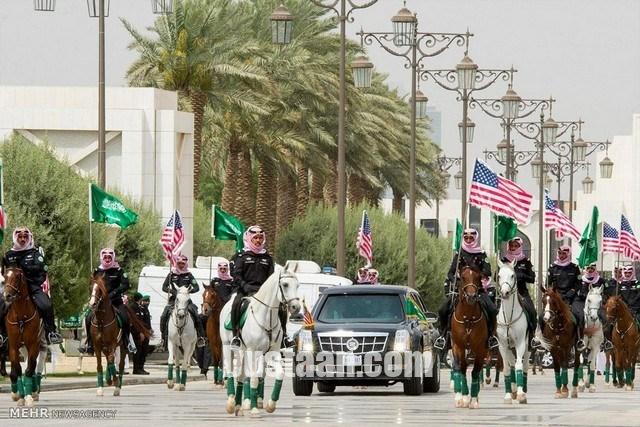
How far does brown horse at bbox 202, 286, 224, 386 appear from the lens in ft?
109

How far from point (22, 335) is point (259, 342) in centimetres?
382

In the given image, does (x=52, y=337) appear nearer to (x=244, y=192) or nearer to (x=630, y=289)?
(x=630, y=289)

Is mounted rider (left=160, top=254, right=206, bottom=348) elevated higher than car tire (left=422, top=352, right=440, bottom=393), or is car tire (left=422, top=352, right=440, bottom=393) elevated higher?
mounted rider (left=160, top=254, right=206, bottom=348)

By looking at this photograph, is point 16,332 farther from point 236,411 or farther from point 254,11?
point 254,11

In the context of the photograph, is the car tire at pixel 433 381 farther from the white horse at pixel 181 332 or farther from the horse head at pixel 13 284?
the horse head at pixel 13 284

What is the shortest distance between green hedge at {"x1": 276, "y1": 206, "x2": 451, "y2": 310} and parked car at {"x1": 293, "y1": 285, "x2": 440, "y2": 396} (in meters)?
42.2

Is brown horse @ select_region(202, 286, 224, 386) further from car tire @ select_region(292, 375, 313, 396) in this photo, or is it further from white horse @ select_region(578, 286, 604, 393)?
white horse @ select_region(578, 286, 604, 393)

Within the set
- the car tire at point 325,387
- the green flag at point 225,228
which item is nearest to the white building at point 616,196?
the green flag at point 225,228

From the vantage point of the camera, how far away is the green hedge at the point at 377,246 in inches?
2867

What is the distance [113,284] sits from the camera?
30.3 m

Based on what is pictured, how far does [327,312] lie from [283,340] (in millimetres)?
5779

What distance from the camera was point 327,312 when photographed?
2994cm

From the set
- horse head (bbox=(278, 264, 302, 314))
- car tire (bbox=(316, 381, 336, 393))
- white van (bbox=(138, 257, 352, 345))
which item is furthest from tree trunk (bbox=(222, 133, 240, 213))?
horse head (bbox=(278, 264, 302, 314))

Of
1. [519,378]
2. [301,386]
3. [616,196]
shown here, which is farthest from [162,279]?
[616,196]
